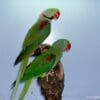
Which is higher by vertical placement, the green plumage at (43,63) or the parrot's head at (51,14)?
the parrot's head at (51,14)

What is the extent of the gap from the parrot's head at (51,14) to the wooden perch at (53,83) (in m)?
0.13

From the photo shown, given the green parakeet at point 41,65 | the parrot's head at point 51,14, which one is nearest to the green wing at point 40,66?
the green parakeet at point 41,65

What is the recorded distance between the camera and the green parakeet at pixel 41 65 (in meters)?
0.91

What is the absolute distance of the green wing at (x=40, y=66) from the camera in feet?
2.98

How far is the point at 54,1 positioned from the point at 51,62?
0.29 m

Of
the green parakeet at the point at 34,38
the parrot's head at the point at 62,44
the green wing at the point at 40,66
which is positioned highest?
the green parakeet at the point at 34,38

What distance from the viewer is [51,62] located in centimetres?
92

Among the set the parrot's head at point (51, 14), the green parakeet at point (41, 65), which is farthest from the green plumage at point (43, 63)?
the parrot's head at point (51, 14)

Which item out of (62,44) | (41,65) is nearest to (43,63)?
(41,65)

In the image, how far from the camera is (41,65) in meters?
0.91

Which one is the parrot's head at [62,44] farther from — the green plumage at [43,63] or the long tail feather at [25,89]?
the long tail feather at [25,89]

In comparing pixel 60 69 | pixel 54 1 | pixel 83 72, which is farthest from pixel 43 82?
pixel 54 1

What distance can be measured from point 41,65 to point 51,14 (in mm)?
206

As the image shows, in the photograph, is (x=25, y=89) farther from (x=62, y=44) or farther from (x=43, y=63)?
(x=62, y=44)
